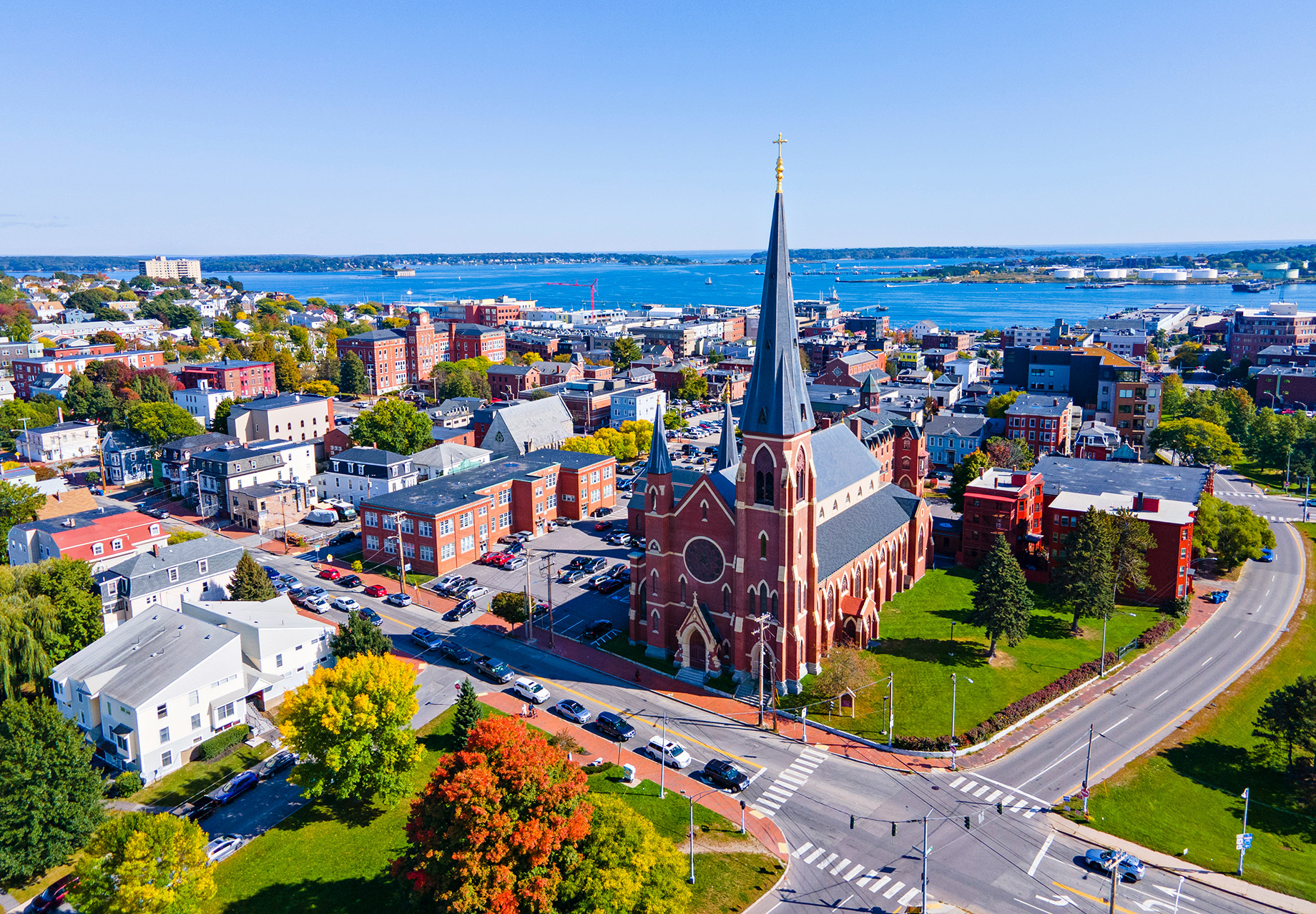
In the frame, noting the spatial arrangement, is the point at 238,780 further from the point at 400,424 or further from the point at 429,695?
the point at 400,424

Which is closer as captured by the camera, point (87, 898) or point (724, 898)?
point (87, 898)

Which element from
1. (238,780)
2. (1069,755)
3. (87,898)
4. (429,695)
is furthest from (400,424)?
(1069,755)

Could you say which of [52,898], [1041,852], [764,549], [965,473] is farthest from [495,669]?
[965,473]

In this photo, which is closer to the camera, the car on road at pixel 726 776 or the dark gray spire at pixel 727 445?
the car on road at pixel 726 776

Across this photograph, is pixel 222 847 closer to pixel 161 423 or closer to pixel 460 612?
pixel 460 612

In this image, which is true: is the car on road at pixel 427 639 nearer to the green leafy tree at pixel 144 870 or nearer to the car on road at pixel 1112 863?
the green leafy tree at pixel 144 870

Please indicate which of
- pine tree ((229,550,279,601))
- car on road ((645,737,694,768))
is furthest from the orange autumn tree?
pine tree ((229,550,279,601))

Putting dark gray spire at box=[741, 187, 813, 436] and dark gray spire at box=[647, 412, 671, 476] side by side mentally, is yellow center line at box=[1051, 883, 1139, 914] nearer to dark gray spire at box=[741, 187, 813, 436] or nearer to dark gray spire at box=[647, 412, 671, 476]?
dark gray spire at box=[741, 187, 813, 436]

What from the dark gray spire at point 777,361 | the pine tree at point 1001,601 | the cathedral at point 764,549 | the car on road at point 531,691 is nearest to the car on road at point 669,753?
the cathedral at point 764,549
